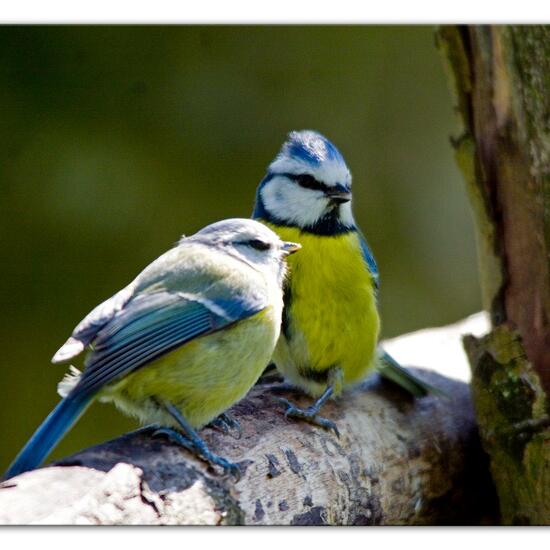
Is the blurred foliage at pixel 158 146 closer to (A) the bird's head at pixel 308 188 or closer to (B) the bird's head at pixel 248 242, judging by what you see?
(A) the bird's head at pixel 308 188

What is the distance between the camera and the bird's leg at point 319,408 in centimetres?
175

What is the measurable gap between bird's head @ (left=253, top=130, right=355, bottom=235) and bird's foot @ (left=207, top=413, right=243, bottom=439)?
0.43 metres

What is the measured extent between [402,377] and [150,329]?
84 centimetres

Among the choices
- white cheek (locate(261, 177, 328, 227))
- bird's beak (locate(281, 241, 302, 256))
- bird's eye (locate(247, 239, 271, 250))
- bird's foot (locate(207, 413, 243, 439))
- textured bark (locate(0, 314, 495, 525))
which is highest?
white cheek (locate(261, 177, 328, 227))

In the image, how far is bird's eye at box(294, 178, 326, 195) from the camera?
1.72 m

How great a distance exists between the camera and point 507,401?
1864mm

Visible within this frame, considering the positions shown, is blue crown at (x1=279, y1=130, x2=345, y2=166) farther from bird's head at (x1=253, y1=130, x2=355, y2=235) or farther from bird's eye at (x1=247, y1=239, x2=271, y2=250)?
bird's eye at (x1=247, y1=239, x2=271, y2=250)

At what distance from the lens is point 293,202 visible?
178 cm

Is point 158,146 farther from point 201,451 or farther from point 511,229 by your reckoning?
point 201,451
